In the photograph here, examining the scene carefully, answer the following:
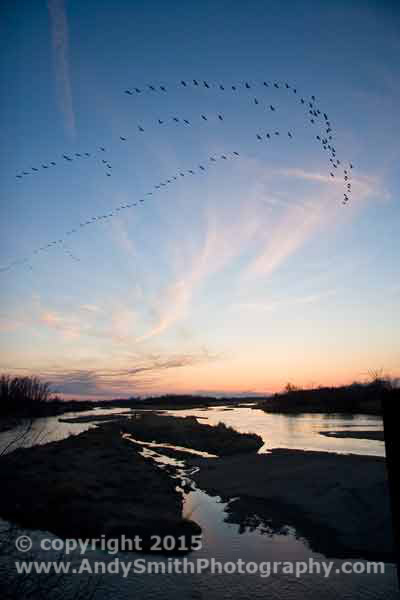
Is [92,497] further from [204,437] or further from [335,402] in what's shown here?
[335,402]

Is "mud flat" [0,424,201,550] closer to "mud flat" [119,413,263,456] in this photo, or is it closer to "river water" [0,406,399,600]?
"river water" [0,406,399,600]

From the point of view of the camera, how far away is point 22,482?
1502 centimetres

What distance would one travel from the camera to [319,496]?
12898 mm

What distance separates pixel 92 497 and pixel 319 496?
757cm

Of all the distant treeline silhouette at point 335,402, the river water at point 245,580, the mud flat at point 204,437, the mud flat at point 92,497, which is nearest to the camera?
the river water at point 245,580

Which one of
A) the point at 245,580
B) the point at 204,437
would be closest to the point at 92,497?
the point at 245,580

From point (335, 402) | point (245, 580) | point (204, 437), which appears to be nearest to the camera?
point (245, 580)

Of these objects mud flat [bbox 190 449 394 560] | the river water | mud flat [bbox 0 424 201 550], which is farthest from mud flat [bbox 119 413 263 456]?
the river water

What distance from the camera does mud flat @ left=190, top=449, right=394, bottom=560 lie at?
390 inches

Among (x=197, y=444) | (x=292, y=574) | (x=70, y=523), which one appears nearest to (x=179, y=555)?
(x=292, y=574)

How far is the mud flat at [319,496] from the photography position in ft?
32.5

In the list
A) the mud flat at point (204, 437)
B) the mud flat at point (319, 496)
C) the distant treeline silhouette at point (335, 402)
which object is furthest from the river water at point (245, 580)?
the distant treeline silhouette at point (335, 402)

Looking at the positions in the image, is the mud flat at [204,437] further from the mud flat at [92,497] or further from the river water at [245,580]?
the river water at [245,580]

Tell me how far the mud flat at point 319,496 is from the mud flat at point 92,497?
2.14 m
